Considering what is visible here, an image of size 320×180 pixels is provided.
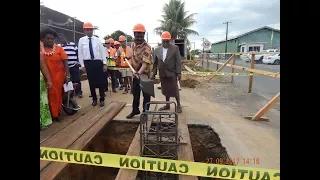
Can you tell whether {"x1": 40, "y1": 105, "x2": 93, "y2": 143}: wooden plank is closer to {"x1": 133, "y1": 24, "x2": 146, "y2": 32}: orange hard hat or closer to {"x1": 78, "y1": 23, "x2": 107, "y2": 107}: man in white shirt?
{"x1": 78, "y1": 23, "x2": 107, "y2": 107}: man in white shirt

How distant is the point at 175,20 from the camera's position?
1030 inches

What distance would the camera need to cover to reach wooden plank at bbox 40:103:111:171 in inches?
126

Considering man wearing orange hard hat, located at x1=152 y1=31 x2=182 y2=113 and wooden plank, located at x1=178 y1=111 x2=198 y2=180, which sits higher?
man wearing orange hard hat, located at x1=152 y1=31 x2=182 y2=113

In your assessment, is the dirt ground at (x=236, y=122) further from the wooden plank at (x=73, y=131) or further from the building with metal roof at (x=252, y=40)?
the building with metal roof at (x=252, y=40)

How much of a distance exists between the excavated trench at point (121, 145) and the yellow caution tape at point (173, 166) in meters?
1.15

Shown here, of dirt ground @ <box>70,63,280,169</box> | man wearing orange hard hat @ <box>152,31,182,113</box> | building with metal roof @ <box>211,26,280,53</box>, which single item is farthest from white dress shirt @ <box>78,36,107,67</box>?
building with metal roof @ <box>211,26,280,53</box>

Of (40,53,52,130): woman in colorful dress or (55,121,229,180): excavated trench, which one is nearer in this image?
(40,53,52,130): woman in colorful dress

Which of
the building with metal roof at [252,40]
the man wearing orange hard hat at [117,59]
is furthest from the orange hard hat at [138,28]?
the building with metal roof at [252,40]

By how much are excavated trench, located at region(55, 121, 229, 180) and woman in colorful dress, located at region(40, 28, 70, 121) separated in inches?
35.7

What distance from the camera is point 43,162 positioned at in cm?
273

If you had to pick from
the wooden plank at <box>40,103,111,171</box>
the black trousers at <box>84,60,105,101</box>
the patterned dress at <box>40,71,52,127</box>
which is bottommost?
the wooden plank at <box>40,103,111,171</box>

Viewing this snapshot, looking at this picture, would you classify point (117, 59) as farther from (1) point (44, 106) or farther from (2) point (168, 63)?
(1) point (44, 106)

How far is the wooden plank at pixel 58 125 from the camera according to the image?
11.4ft
